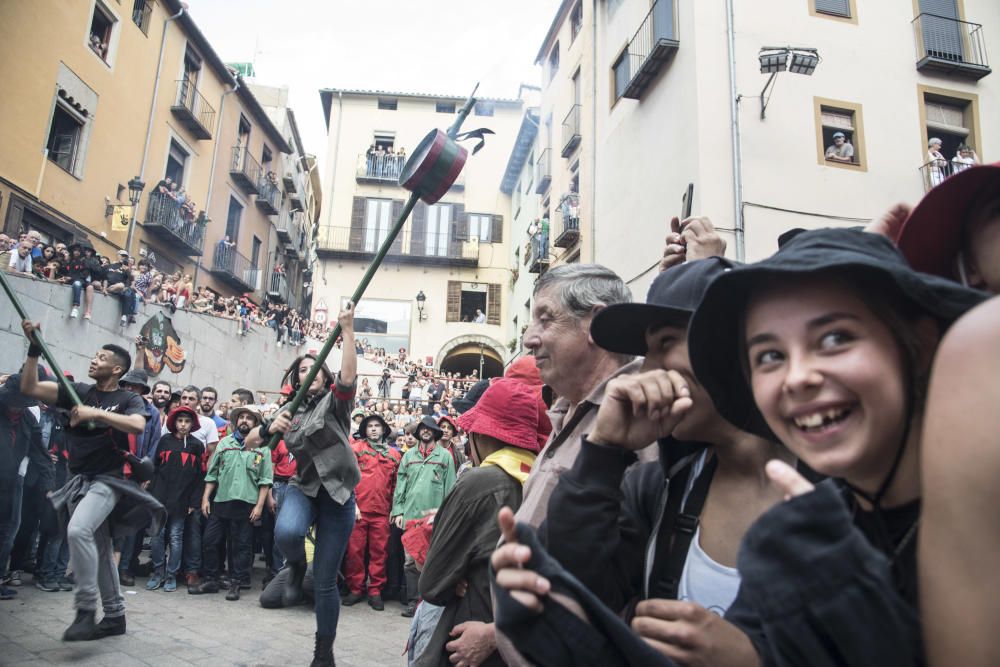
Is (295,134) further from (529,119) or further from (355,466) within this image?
(355,466)

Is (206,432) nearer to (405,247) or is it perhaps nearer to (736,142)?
(736,142)

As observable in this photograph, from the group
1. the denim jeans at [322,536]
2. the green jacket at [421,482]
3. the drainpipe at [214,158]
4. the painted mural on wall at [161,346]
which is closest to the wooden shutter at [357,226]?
the drainpipe at [214,158]

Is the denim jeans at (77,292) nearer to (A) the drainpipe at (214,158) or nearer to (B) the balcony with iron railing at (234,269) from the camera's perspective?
(A) the drainpipe at (214,158)

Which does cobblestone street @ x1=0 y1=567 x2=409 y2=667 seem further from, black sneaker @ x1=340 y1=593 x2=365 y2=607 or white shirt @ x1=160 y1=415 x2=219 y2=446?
white shirt @ x1=160 y1=415 x2=219 y2=446

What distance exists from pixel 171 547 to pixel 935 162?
13545mm

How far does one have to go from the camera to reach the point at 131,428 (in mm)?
→ 4730

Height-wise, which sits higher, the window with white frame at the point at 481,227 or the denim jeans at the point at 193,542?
the window with white frame at the point at 481,227

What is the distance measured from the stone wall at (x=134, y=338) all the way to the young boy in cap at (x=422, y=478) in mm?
6906

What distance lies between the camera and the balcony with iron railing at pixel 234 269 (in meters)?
23.5

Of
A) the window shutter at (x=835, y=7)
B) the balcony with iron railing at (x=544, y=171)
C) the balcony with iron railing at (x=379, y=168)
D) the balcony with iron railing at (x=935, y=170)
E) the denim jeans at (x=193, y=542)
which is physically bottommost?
the denim jeans at (x=193, y=542)

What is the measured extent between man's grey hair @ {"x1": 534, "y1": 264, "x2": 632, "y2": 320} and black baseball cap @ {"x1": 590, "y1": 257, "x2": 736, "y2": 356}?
56 cm

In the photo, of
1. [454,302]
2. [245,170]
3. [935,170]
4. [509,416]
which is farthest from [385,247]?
[454,302]

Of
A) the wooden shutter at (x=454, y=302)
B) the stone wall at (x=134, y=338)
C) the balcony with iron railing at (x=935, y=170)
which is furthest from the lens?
the wooden shutter at (x=454, y=302)

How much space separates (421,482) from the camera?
24.5 ft
